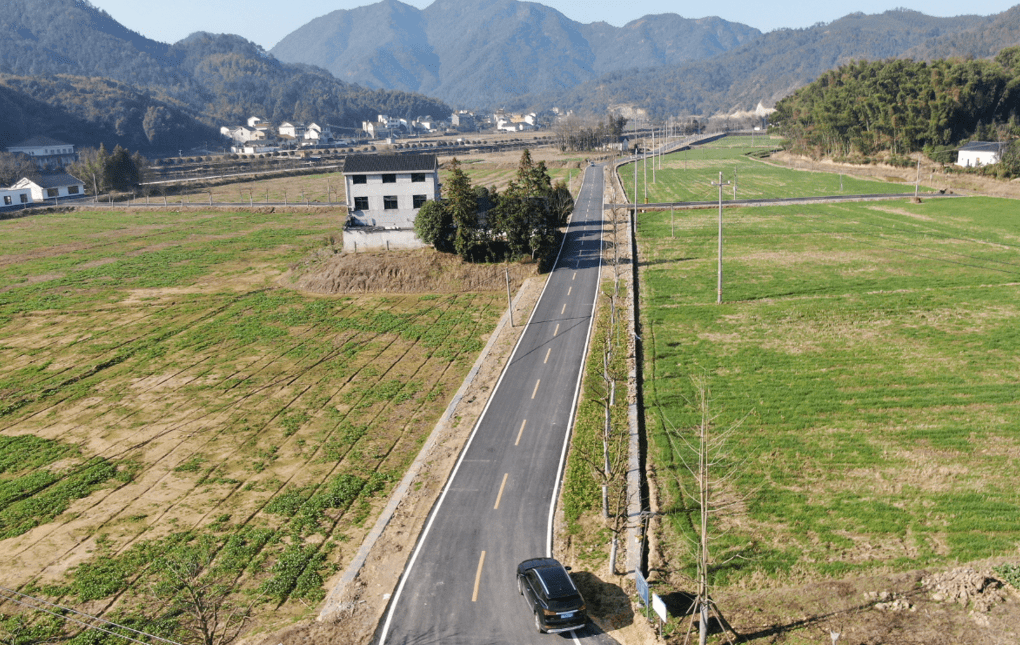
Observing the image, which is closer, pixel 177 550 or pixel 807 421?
pixel 177 550

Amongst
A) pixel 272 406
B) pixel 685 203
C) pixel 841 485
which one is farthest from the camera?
pixel 685 203

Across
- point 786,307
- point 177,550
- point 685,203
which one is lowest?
point 177,550

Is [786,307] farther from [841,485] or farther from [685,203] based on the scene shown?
[685,203]

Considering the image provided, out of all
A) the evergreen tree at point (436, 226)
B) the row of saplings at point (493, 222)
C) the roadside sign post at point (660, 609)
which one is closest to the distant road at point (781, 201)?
the row of saplings at point (493, 222)

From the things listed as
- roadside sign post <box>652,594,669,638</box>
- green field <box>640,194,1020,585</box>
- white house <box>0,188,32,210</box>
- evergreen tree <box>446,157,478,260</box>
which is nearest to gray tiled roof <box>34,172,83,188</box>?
white house <box>0,188,32,210</box>

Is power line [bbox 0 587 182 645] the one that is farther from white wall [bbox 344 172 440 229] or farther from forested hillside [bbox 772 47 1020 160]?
forested hillside [bbox 772 47 1020 160]

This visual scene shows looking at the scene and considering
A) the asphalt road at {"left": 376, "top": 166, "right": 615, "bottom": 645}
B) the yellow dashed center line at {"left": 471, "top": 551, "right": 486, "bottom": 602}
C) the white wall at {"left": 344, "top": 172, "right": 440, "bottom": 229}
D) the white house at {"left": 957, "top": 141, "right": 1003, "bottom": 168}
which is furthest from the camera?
the white house at {"left": 957, "top": 141, "right": 1003, "bottom": 168}

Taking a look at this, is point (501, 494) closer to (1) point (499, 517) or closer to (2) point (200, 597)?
(1) point (499, 517)

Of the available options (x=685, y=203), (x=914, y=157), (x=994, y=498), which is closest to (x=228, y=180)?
(x=685, y=203)
